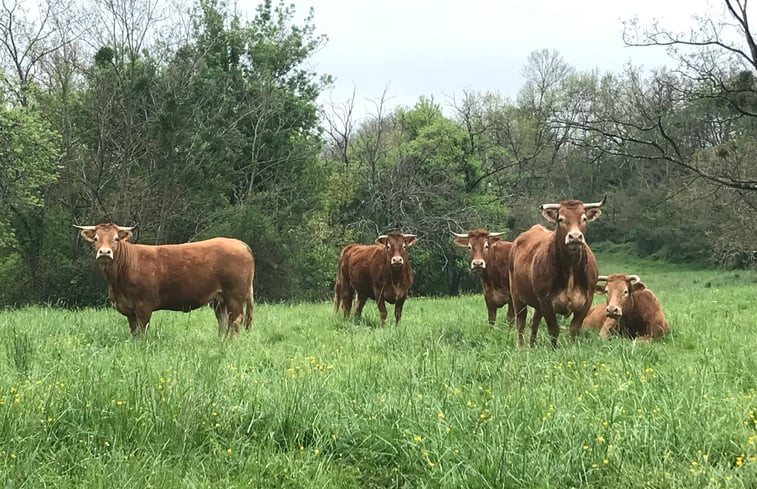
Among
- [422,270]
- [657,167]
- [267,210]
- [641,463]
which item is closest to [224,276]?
[641,463]

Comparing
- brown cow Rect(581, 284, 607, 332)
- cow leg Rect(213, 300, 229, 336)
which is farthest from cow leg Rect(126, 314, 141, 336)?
brown cow Rect(581, 284, 607, 332)

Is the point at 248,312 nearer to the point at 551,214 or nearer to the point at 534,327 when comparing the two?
the point at 534,327

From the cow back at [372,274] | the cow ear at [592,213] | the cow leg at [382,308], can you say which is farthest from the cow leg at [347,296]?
the cow ear at [592,213]

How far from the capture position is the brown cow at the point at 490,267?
10.6 metres

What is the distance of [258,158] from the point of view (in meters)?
27.1

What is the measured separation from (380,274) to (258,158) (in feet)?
54.9

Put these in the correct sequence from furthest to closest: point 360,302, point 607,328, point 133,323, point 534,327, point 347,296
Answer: point 347,296 → point 360,302 → point 133,323 → point 607,328 → point 534,327

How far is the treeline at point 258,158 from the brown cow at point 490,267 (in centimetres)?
662

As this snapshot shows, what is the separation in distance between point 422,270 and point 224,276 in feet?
77.2

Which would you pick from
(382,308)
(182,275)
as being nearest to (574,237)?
(382,308)

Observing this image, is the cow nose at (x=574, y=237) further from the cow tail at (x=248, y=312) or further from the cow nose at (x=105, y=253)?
the cow nose at (x=105, y=253)

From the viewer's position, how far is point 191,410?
379 cm

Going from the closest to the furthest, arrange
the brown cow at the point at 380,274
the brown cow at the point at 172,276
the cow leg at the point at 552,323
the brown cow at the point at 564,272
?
1. the brown cow at the point at 564,272
2. the cow leg at the point at 552,323
3. the brown cow at the point at 172,276
4. the brown cow at the point at 380,274

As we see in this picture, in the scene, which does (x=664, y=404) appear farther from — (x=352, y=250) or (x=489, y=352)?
(x=352, y=250)
